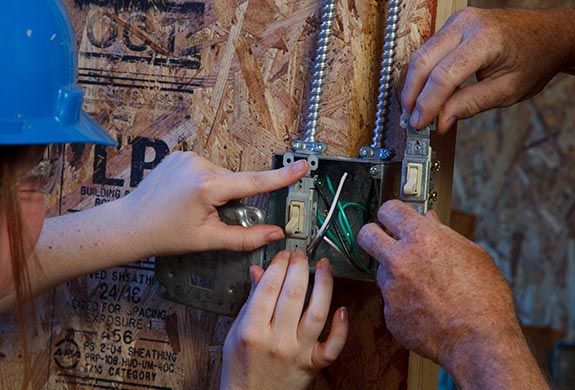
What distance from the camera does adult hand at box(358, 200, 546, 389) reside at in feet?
4.15

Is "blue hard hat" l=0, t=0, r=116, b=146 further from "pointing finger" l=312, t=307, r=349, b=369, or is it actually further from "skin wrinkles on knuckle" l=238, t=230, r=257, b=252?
"pointing finger" l=312, t=307, r=349, b=369

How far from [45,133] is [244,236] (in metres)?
0.37

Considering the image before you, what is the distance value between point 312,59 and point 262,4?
0.13 meters

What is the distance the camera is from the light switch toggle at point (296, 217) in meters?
1.45

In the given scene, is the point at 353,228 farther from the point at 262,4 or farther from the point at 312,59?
the point at 262,4

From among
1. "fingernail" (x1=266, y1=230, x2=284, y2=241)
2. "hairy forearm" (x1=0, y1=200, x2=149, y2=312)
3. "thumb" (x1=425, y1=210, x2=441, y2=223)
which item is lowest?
"hairy forearm" (x1=0, y1=200, x2=149, y2=312)

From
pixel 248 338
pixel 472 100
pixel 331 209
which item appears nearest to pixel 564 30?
pixel 472 100

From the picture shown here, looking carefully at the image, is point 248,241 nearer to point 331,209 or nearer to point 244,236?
point 244,236

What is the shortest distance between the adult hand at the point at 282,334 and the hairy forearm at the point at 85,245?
22cm

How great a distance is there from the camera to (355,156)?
154 centimetres

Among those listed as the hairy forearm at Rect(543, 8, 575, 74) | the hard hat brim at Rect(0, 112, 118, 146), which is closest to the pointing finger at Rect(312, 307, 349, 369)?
the hard hat brim at Rect(0, 112, 118, 146)

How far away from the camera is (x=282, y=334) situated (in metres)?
1.38

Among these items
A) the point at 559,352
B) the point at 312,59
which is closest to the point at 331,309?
the point at 312,59

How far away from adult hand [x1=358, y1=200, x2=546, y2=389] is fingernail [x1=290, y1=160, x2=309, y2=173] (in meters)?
0.14
